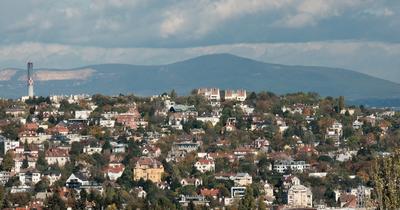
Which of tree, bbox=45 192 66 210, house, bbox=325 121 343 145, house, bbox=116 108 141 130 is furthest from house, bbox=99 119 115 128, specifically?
tree, bbox=45 192 66 210

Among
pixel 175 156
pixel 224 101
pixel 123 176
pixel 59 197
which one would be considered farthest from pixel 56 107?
pixel 59 197

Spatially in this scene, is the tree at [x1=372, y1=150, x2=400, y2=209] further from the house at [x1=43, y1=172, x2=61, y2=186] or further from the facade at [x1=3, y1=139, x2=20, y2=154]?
the facade at [x1=3, y1=139, x2=20, y2=154]

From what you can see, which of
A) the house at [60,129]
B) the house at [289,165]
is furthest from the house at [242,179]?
the house at [60,129]

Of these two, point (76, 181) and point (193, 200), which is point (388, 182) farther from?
point (76, 181)

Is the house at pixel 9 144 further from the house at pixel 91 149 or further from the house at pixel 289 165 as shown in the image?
the house at pixel 289 165

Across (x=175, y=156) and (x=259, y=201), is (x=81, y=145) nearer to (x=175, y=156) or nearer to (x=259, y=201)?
(x=175, y=156)

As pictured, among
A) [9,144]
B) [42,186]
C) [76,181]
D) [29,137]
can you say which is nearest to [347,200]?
[76,181]
